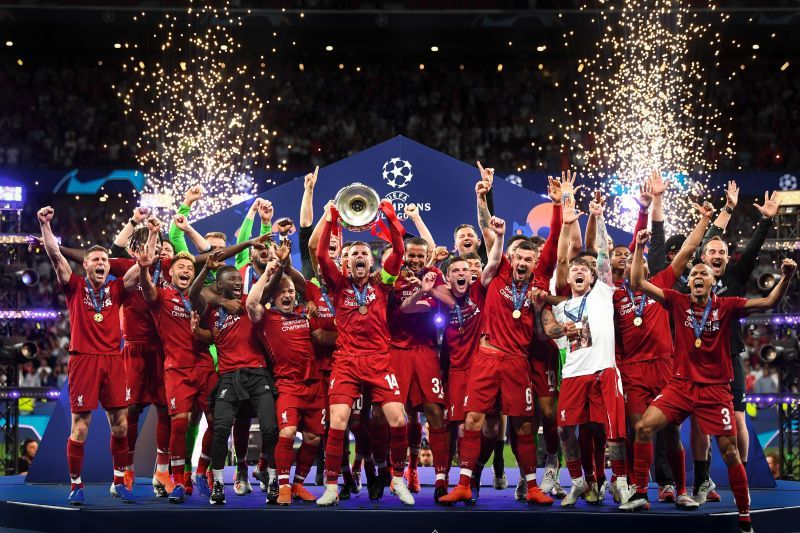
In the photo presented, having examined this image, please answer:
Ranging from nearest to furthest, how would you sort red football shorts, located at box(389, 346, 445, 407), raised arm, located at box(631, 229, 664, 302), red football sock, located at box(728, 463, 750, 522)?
red football sock, located at box(728, 463, 750, 522)
raised arm, located at box(631, 229, 664, 302)
red football shorts, located at box(389, 346, 445, 407)

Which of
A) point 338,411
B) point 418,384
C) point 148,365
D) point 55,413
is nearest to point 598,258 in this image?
point 418,384

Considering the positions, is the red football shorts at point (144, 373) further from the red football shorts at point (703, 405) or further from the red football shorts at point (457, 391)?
the red football shorts at point (703, 405)

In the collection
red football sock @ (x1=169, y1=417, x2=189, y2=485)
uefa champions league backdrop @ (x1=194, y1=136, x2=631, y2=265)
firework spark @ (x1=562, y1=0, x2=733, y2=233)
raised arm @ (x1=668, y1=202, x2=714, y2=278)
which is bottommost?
red football sock @ (x1=169, y1=417, x2=189, y2=485)

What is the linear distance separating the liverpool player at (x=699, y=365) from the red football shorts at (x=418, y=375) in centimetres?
174

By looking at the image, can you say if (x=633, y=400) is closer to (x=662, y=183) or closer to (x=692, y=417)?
(x=692, y=417)

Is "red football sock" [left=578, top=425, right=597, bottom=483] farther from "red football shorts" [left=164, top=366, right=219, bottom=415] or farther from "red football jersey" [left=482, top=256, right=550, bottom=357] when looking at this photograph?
"red football shorts" [left=164, top=366, right=219, bottom=415]

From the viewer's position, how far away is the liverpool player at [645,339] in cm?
819

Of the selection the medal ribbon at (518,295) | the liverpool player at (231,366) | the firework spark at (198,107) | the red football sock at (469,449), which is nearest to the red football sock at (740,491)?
the red football sock at (469,449)

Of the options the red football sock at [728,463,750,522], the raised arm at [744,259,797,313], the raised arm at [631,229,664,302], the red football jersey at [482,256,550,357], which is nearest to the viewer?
the red football sock at [728,463,750,522]

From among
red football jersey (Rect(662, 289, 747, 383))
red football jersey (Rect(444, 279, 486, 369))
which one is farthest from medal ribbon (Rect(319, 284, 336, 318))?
red football jersey (Rect(662, 289, 747, 383))

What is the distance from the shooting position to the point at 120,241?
9.44 m

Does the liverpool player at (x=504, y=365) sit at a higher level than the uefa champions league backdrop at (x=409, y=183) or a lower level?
lower

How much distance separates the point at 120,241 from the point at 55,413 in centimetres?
242

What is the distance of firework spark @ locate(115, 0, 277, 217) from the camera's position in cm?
2291
